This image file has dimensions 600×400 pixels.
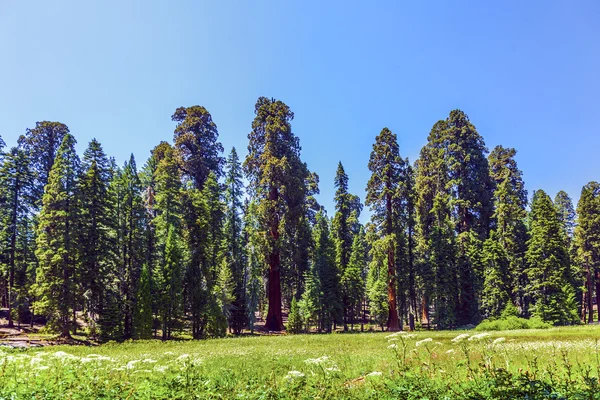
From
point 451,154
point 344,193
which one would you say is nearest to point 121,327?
point 344,193

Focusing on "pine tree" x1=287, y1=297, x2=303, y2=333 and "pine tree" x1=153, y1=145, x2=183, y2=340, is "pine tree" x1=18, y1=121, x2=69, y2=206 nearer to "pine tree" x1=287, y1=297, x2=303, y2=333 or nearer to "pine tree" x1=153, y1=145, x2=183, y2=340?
"pine tree" x1=153, y1=145, x2=183, y2=340

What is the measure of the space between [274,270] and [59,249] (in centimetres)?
1859

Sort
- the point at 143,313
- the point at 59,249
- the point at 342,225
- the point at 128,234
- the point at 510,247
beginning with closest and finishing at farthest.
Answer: the point at 59,249, the point at 143,313, the point at 128,234, the point at 510,247, the point at 342,225

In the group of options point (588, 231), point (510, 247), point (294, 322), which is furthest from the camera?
point (588, 231)

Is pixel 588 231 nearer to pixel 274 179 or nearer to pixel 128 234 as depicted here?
pixel 274 179

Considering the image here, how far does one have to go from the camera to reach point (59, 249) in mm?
27859

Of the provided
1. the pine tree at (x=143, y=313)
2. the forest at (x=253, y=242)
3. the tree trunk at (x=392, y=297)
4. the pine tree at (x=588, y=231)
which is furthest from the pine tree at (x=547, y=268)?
the pine tree at (x=143, y=313)

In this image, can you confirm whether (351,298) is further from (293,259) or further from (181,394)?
(181,394)

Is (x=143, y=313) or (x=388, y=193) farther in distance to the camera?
(x=388, y=193)

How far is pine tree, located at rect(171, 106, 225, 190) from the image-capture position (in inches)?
1876

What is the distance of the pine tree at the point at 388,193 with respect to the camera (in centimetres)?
3628

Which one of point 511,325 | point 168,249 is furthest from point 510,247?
point 168,249

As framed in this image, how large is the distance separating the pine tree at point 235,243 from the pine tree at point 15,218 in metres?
20.2

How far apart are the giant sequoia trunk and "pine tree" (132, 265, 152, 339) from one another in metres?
11.8
